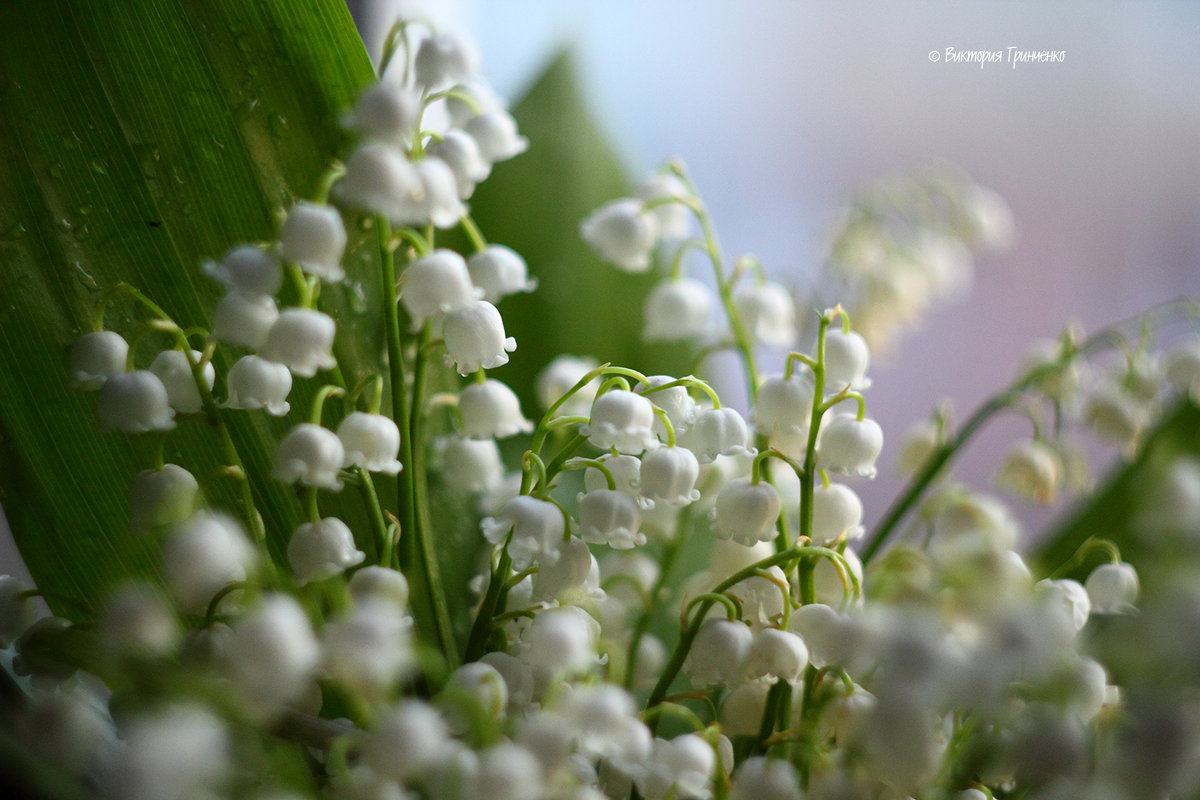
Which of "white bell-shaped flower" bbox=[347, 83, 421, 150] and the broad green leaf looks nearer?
"white bell-shaped flower" bbox=[347, 83, 421, 150]

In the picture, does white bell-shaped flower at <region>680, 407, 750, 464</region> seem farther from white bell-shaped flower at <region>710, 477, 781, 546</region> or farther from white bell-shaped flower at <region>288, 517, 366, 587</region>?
white bell-shaped flower at <region>288, 517, 366, 587</region>

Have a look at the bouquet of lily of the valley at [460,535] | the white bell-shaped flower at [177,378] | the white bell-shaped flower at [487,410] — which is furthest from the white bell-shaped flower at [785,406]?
the white bell-shaped flower at [177,378]

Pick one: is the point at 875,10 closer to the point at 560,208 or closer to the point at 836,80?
the point at 836,80

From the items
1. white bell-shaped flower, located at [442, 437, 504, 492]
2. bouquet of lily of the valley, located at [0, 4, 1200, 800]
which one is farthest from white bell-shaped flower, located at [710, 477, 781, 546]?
white bell-shaped flower, located at [442, 437, 504, 492]

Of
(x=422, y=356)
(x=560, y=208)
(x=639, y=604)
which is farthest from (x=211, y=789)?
(x=560, y=208)

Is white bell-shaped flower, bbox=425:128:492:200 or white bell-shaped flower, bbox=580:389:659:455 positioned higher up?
white bell-shaped flower, bbox=425:128:492:200

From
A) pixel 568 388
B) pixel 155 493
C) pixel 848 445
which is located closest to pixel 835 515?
pixel 848 445

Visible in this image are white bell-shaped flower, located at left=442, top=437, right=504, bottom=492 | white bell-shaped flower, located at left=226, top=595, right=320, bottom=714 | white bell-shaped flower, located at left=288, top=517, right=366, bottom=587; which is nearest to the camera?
white bell-shaped flower, located at left=226, top=595, right=320, bottom=714
